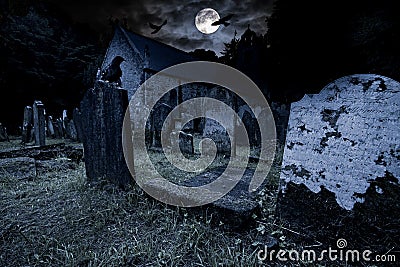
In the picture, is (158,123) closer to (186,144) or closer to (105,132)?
(186,144)

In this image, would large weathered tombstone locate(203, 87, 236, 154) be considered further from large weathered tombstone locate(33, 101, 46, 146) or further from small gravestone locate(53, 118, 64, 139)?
small gravestone locate(53, 118, 64, 139)

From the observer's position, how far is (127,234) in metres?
2.10

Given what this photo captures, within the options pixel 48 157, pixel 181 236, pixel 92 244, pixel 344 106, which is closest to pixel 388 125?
pixel 344 106

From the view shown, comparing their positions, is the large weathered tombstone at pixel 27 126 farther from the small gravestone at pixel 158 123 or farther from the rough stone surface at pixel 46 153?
the small gravestone at pixel 158 123

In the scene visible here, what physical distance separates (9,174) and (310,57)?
4.83 meters

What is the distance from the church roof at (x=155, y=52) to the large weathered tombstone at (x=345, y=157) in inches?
487

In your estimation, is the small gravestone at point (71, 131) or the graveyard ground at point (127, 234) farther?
the small gravestone at point (71, 131)

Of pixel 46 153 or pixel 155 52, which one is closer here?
pixel 46 153

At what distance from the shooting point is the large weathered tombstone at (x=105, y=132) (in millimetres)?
3027

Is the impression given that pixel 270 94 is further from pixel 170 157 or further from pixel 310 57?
pixel 310 57

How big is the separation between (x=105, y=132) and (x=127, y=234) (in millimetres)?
1593

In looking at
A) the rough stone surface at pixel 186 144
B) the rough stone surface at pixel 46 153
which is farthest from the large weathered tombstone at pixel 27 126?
the rough stone surface at pixel 186 144

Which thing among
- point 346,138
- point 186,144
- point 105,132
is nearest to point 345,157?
point 346,138

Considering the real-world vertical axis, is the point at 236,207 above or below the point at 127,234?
above
